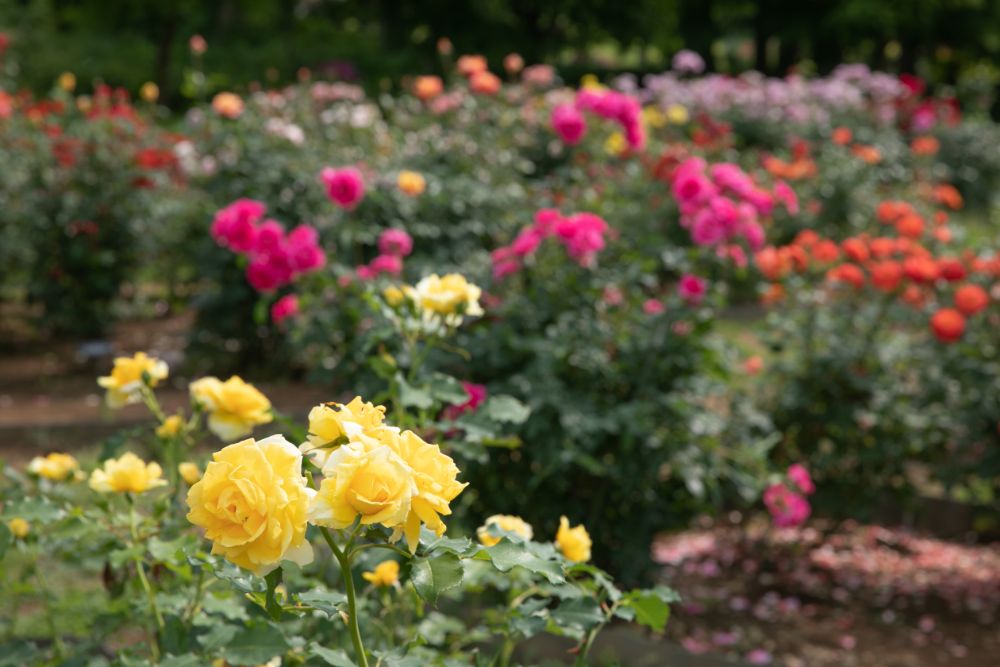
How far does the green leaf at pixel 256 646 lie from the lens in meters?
1.49

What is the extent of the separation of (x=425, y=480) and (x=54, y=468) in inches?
47.4

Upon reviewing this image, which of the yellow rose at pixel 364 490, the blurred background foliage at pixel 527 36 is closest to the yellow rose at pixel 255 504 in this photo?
the yellow rose at pixel 364 490

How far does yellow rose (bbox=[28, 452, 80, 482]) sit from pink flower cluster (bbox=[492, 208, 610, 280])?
150cm

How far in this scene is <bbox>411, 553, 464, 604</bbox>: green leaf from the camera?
3.74 ft

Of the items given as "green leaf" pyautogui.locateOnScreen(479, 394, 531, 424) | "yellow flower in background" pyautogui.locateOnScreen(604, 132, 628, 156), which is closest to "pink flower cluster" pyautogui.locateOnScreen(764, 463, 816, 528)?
"green leaf" pyautogui.locateOnScreen(479, 394, 531, 424)

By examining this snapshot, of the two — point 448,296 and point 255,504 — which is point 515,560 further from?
point 448,296

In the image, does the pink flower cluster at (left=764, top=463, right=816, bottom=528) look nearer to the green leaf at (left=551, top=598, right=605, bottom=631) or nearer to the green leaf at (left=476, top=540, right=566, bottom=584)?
the green leaf at (left=551, top=598, right=605, bottom=631)

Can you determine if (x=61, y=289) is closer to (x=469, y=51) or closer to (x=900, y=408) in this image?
(x=900, y=408)

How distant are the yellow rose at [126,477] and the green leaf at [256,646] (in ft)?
1.19

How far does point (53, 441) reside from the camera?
196 inches

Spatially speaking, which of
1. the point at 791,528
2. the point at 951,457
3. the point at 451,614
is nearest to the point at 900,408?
the point at 951,457

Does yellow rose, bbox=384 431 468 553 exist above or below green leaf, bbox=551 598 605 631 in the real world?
above

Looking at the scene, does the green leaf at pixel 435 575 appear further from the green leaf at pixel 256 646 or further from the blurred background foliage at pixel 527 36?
the blurred background foliage at pixel 527 36

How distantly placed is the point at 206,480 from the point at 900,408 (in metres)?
3.22
